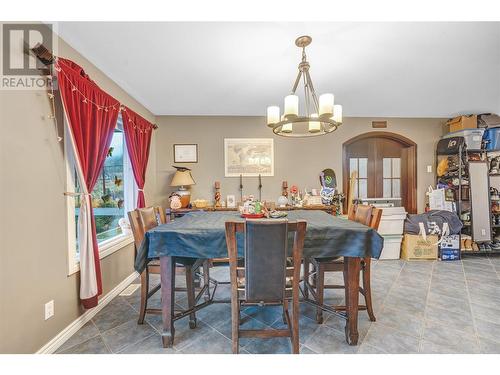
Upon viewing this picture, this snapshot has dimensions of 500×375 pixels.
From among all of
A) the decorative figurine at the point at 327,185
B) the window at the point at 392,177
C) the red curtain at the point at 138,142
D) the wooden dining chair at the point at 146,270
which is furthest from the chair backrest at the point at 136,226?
the window at the point at 392,177

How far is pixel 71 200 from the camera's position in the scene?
1869 millimetres

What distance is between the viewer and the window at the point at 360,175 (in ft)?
13.8

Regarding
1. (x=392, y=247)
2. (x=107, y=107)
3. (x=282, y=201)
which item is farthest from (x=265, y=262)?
(x=392, y=247)

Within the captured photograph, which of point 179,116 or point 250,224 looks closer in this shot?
point 250,224

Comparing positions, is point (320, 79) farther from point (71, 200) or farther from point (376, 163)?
point (71, 200)

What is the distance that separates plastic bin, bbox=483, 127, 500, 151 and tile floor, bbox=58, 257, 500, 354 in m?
2.32

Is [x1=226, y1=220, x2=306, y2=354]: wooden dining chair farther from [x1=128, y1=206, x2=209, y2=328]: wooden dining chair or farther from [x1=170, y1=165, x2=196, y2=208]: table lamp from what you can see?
[x1=170, y1=165, x2=196, y2=208]: table lamp

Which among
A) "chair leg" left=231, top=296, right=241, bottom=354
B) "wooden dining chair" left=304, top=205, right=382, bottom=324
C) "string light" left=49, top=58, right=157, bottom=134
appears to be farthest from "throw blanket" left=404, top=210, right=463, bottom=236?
"string light" left=49, top=58, right=157, bottom=134

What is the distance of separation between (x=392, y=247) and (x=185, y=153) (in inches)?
154

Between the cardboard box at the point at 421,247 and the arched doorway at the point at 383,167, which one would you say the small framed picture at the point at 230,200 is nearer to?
the arched doorway at the point at 383,167

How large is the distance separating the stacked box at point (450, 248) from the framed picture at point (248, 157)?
3043mm

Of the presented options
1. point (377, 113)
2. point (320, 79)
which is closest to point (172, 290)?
point (320, 79)
